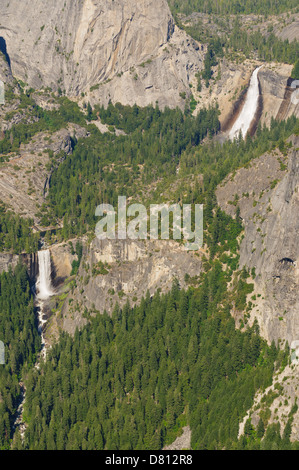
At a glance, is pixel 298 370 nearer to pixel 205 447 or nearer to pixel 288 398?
pixel 288 398

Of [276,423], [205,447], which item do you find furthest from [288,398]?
[205,447]

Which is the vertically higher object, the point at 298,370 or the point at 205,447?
the point at 298,370
